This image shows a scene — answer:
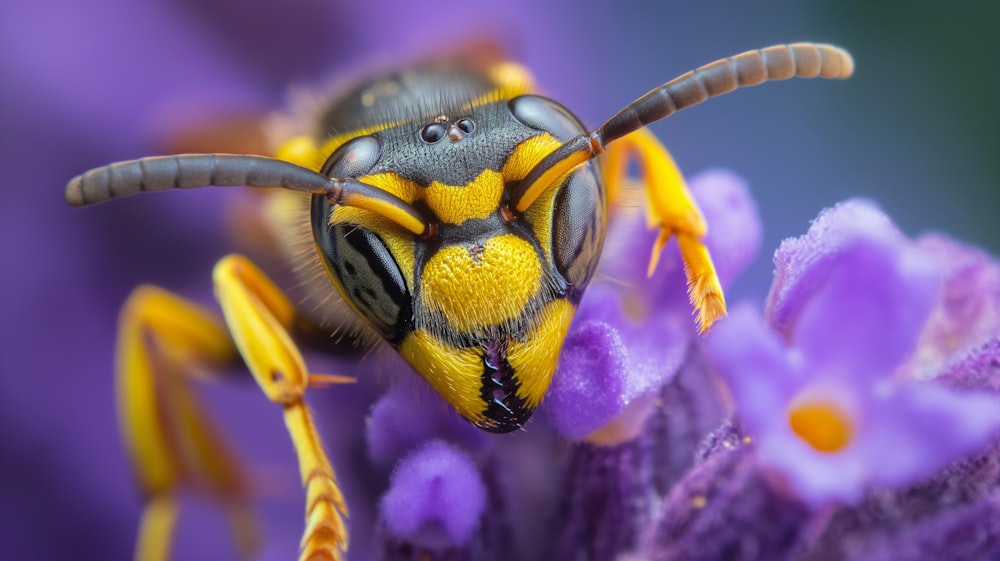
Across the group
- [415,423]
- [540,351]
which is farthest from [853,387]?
[415,423]

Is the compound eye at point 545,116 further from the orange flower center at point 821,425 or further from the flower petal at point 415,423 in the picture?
the orange flower center at point 821,425

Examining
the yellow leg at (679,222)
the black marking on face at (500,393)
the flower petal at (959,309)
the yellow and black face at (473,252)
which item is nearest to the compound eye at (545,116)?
the yellow and black face at (473,252)

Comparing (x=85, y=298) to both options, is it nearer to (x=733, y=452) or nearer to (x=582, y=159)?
(x=582, y=159)

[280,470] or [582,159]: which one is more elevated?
[582,159]

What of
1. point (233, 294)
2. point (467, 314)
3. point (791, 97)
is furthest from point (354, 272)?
point (791, 97)

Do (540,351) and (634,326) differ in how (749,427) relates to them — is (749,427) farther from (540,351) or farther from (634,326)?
(634,326)

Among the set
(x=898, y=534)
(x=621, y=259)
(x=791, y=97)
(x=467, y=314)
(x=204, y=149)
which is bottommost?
(x=898, y=534)
